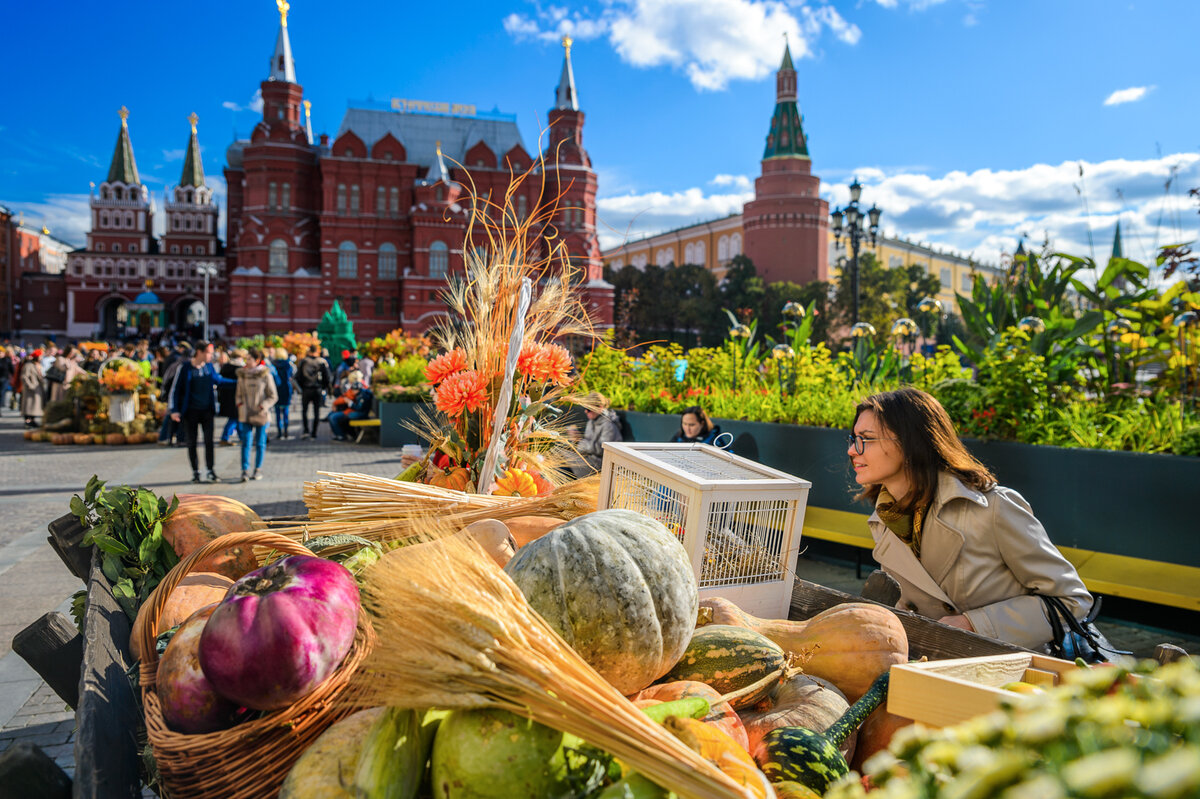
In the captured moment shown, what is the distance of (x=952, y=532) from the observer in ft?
8.06

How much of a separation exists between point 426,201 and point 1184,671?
5282cm

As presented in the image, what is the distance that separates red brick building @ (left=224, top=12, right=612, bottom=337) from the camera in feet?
163

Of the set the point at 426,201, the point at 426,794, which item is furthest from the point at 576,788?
the point at 426,201

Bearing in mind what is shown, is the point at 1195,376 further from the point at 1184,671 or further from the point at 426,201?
the point at 426,201

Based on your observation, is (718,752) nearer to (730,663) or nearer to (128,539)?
(730,663)

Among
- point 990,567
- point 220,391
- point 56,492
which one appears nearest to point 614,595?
point 990,567

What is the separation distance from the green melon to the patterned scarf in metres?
1.92

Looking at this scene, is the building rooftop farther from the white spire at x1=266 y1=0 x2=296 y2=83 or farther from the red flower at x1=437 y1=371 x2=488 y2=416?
the red flower at x1=437 y1=371 x2=488 y2=416

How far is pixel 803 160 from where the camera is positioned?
69.9m

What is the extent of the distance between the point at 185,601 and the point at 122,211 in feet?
291

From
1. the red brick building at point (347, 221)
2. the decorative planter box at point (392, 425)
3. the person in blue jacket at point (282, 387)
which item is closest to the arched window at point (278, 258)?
the red brick building at point (347, 221)

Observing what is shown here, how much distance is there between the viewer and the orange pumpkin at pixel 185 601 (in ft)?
5.76

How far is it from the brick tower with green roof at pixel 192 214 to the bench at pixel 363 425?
69.9 meters

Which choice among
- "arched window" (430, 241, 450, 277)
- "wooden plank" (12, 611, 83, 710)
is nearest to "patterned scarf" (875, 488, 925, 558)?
"wooden plank" (12, 611, 83, 710)
